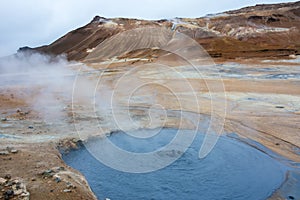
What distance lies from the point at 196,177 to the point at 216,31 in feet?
189

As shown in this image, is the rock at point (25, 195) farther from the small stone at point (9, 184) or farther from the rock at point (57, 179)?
the rock at point (57, 179)

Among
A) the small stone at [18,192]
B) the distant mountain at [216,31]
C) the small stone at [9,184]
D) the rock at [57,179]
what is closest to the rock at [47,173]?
the rock at [57,179]

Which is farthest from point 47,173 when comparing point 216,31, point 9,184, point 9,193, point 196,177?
point 216,31

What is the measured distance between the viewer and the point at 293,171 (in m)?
7.76

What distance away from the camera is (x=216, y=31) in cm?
6188

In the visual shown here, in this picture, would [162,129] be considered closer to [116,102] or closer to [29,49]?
[116,102]

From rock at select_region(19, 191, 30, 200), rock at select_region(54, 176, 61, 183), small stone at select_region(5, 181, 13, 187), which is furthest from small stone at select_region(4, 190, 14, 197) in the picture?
rock at select_region(54, 176, 61, 183)

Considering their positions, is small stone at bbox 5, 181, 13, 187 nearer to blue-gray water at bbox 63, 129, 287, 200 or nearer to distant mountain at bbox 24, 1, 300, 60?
blue-gray water at bbox 63, 129, 287, 200

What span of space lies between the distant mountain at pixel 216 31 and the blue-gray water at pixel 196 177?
38.2m

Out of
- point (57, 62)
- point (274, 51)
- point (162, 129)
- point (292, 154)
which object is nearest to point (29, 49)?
point (57, 62)

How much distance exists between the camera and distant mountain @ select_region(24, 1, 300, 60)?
5200 centimetres

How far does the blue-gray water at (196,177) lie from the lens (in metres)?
6.61

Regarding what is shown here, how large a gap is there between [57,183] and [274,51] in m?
38.3

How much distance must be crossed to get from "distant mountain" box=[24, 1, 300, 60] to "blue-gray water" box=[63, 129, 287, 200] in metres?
38.2
